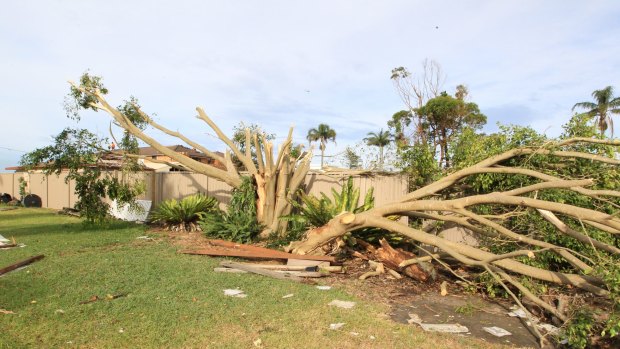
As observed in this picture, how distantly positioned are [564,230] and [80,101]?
1220cm

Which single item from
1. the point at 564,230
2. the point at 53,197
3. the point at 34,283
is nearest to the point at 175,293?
the point at 34,283

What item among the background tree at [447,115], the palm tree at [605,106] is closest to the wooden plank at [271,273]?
the background tree at [447,115]

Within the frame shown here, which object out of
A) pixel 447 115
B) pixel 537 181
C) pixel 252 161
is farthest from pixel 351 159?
pixel 447 115

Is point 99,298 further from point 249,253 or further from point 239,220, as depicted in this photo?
point 239,220

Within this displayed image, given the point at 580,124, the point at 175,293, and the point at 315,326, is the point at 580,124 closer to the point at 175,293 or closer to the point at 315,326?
the point at 315,326

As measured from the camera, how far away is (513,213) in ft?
22.0

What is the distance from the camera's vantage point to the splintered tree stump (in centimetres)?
712

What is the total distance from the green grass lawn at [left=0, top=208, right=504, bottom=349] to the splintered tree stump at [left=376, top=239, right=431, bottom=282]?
4.92 ft

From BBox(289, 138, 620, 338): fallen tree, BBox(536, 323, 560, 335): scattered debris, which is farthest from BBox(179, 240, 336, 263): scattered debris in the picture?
BBox(536, 323, 560, 335): scattered debris

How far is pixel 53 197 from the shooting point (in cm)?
1991

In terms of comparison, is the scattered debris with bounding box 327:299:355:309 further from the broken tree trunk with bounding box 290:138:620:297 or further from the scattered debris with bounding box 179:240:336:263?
the scattered debris with bounding box 179:240:336:263

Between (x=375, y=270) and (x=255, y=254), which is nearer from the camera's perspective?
(x=375, y=270)

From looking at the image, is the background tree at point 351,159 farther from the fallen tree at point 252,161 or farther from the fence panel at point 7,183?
the fence panel at point 7,183

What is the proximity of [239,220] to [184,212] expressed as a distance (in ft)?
7.53
